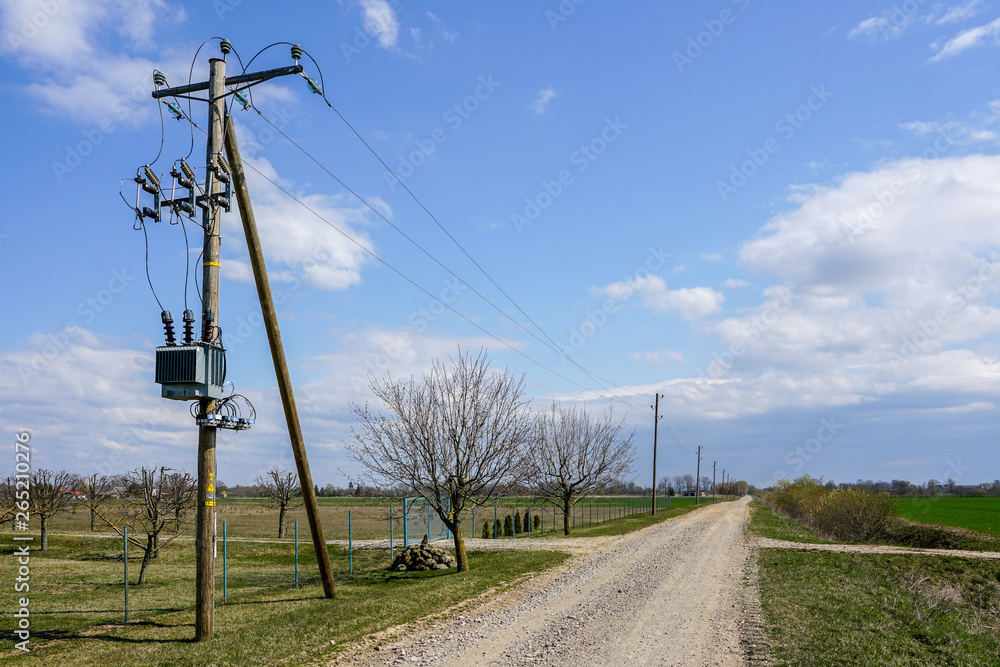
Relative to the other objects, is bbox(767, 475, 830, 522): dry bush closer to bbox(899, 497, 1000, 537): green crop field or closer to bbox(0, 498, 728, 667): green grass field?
bbox(899, 497, 1000, 537): green crop field

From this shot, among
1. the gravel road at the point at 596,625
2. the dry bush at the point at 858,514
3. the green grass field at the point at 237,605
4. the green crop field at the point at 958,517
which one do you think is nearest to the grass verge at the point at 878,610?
the gravel road at the point at 596,625

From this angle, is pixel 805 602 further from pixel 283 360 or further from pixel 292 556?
pixel 292 556

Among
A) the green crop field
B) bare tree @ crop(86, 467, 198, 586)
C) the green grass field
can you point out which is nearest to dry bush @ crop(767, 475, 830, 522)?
the green crop field

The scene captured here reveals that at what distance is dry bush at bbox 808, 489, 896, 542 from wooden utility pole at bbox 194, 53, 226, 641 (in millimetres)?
33631

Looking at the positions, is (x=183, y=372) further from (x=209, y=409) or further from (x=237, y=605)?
(x=237, y=605)

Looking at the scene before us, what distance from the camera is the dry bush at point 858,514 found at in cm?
3366

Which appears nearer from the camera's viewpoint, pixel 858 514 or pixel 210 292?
pixel 210 292

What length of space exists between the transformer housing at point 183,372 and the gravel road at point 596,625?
4.59 meters

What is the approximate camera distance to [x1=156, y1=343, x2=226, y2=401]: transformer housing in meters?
9.93

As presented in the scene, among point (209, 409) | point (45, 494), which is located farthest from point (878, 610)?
point (45, 494)

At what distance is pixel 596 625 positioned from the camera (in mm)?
10766

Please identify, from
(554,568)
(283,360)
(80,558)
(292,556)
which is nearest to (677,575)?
(554,568)

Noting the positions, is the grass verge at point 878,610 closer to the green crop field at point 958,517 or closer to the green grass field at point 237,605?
the green grass field at point 237,605

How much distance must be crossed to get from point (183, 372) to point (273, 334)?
93.9 inches
